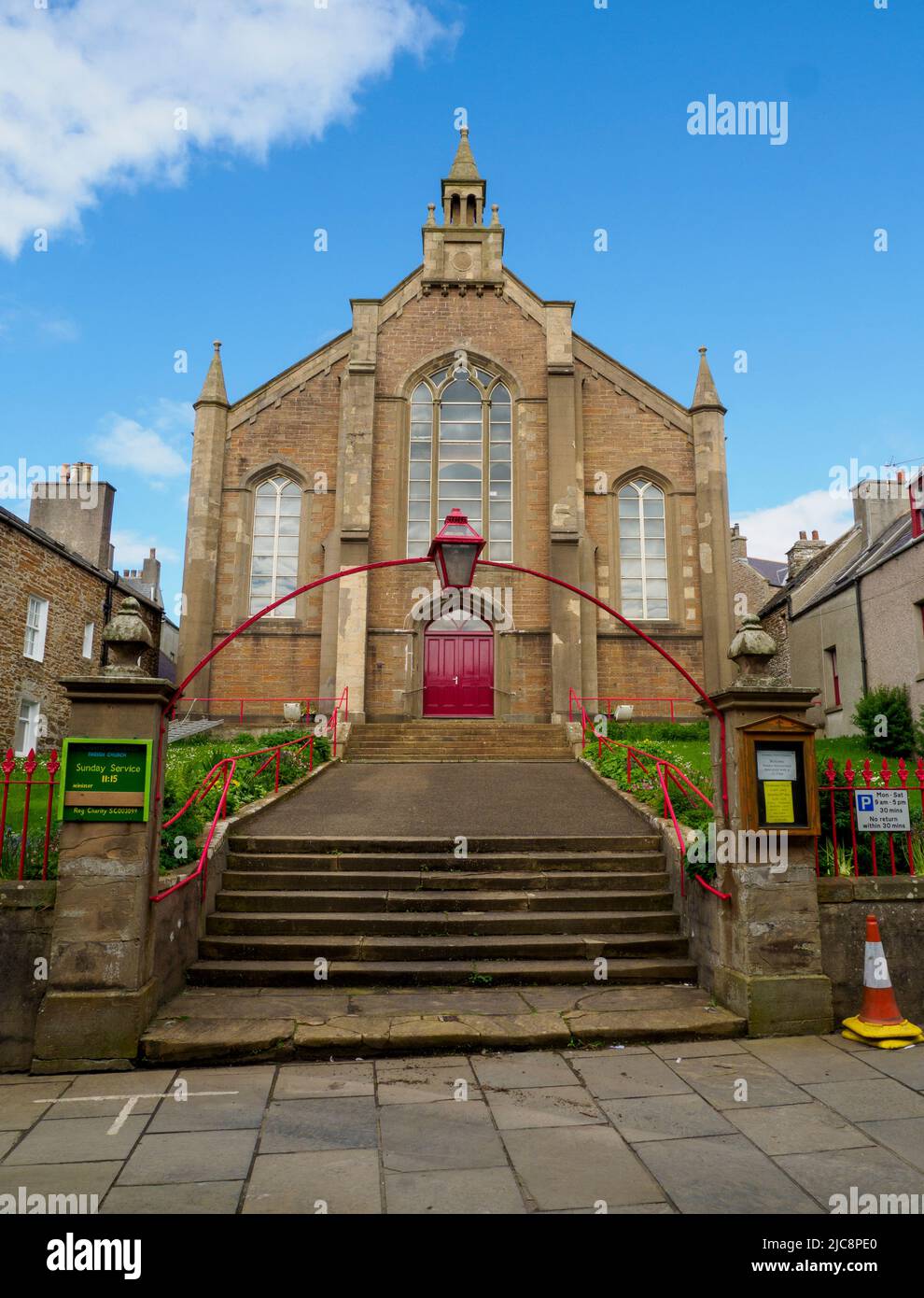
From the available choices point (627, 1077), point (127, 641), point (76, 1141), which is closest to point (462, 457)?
point (127, 641)

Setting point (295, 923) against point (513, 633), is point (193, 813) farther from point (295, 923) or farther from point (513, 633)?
point (513, 633)

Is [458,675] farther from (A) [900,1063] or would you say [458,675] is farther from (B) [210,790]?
(A) [900,1063]

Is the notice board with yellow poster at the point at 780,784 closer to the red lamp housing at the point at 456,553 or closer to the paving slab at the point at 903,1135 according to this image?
the paving slab at the point at 903,1135

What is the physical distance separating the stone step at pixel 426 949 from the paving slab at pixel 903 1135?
10.4ft

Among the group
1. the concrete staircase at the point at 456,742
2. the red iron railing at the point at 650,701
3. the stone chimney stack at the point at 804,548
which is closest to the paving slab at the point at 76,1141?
the concrete staircase at the point at 456,742

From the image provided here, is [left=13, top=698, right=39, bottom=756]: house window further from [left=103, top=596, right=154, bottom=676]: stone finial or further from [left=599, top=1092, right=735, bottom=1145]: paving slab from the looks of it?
[left=599, top=1092, right=735, bottom=1145]: paving slab

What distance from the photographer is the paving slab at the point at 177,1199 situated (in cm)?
371

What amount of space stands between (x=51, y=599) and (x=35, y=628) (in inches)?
39.1

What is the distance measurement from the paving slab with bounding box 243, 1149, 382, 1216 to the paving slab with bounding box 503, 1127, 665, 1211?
0.74 m

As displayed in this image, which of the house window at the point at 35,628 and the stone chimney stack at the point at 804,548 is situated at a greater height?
the stone chimney stack at the point at 804,548

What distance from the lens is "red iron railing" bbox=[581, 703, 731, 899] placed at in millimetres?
7984

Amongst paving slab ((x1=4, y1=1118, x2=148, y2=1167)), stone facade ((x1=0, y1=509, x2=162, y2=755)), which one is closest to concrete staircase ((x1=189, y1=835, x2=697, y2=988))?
paving slab ((x1=4, y1=1118, x2=148, y2=1167))
